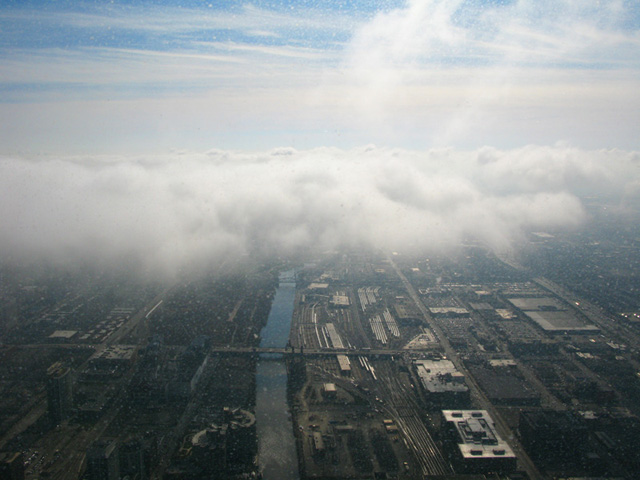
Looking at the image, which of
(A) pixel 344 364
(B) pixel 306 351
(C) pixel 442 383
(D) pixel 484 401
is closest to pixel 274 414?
(A) pixel 344 364

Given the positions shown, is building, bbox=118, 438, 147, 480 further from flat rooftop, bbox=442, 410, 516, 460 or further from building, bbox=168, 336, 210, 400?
flat rooftop, bbox=442, 410, 516, 460

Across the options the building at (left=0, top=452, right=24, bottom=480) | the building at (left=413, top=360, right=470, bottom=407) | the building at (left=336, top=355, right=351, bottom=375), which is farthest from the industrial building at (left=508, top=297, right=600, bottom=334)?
the building at (left=0, top=452, right=24, bottom=480)

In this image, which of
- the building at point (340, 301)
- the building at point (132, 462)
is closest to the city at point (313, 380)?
the building at point (132, 462)

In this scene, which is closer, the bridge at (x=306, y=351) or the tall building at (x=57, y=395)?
the tall building at (x=57, y=395)

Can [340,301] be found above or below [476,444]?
above

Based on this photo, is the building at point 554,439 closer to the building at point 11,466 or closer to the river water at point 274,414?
the river water at point 274,414

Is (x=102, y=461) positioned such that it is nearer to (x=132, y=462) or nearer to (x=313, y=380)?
(x=132, y=462)

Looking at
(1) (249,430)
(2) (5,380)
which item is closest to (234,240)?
(2) (5,380)
